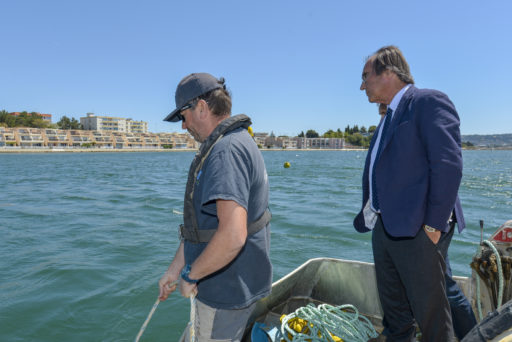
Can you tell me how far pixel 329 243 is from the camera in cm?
962

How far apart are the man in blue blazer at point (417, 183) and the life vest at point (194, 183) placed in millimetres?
868

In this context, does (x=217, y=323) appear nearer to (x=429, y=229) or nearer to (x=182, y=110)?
(x=182, y=110)

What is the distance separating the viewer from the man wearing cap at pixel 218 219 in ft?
5.43

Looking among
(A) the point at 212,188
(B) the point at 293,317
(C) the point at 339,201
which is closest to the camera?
(A) the point at 212,188

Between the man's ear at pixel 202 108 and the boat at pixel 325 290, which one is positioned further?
the boat at pixel 325 290

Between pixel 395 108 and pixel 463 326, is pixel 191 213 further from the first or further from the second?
pixel 463 326

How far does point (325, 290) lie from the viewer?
13.4 feet

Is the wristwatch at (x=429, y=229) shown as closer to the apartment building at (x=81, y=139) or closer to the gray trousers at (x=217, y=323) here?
the gray trousers at (x=217, y=323)

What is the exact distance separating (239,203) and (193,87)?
2.28 ft

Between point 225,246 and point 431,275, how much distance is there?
137 centimetres

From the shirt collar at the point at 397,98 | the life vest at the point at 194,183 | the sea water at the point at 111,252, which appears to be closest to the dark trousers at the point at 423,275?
the shirt collar at the point at 397,98

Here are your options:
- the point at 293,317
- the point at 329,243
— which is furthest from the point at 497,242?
the point at 329,243

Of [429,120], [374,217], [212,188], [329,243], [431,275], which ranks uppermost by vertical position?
[429,120]

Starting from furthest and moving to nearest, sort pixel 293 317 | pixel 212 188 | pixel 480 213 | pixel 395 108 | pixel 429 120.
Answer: pixel 480 213 → pixel 293 317 → pixel 395 108 → pixel 429 120 → pixel 212 188
